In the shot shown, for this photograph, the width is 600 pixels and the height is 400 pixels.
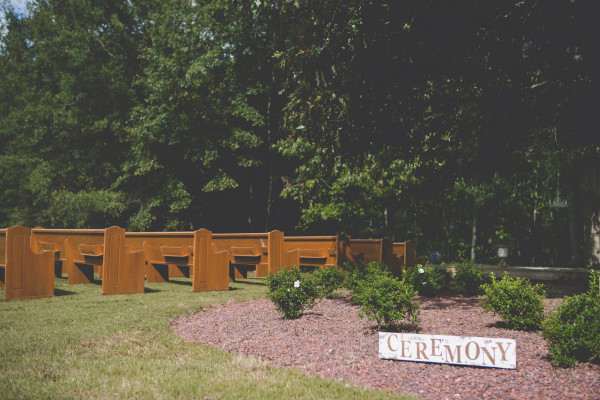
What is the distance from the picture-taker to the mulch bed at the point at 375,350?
3.96 m

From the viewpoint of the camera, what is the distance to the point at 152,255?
1145 cm

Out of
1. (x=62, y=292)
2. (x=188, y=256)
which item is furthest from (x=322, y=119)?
(x=62, y=292)

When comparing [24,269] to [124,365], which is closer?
[124,365]

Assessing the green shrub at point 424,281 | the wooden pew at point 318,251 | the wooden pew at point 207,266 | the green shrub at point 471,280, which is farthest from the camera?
the wooden pew at point 318,251

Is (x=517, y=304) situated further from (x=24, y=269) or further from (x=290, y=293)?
(x=24, y=269)

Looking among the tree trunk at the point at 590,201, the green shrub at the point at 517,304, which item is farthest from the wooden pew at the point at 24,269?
the tree trunk at the point at 590,201

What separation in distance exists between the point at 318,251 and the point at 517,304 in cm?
631

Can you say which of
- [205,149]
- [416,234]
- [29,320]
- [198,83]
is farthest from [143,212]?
[29,320]

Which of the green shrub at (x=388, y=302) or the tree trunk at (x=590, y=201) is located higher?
the tree trunk at (x=590, y=201)

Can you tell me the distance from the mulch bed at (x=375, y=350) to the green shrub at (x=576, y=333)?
107mm

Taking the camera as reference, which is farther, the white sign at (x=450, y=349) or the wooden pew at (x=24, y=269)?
the wooden pew at (x=24, y=269)

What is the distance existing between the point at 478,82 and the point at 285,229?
15.7m

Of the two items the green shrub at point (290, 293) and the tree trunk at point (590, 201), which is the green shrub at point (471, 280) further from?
the tree trunk at point (590, 201)

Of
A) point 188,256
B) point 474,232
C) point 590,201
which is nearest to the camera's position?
point 188,256
